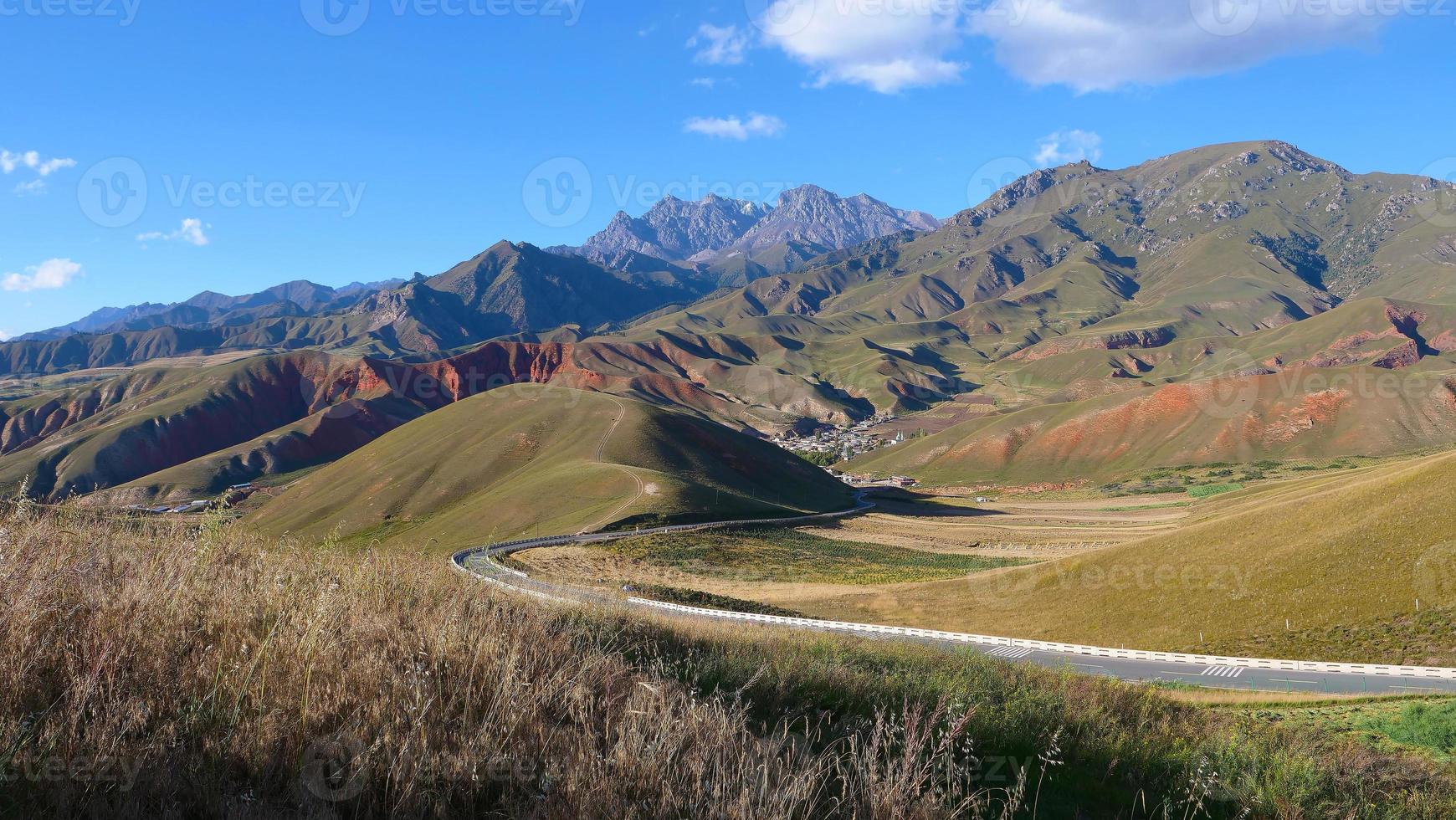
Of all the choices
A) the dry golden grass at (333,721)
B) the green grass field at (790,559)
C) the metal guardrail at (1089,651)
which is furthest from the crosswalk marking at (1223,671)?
the dry golden grass at (333,721)

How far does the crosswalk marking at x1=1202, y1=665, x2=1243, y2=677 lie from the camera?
25.4 metres

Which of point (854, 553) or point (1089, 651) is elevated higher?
point (1089, 651)

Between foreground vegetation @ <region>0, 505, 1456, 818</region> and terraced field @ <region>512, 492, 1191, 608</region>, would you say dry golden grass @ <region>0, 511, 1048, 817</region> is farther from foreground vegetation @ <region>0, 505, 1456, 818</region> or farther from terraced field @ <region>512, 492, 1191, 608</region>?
terraced field @ <region>512, 492, 1191, 608</region>

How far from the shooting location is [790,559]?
6312cm

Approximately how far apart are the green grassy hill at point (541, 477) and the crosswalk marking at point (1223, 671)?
50789mm

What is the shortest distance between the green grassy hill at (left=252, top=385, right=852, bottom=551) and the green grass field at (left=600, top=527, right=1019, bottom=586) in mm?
7663

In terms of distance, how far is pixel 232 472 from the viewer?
153000 millimetres

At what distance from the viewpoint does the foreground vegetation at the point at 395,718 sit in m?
3.92

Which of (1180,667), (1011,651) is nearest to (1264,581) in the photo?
(1180,667)

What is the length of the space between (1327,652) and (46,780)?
34962 millimetres

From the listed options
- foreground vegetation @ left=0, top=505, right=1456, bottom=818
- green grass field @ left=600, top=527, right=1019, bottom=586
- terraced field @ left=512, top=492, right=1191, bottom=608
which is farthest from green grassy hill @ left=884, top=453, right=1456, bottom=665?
foreground vegetation @ left=0, top=505, right=1456, bottom=818

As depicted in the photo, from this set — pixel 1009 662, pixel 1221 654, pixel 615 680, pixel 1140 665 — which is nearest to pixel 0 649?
pixel 615 680

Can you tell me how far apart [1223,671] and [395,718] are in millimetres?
30058

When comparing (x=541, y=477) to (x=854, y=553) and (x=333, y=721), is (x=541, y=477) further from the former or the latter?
(x=333, y=721)
